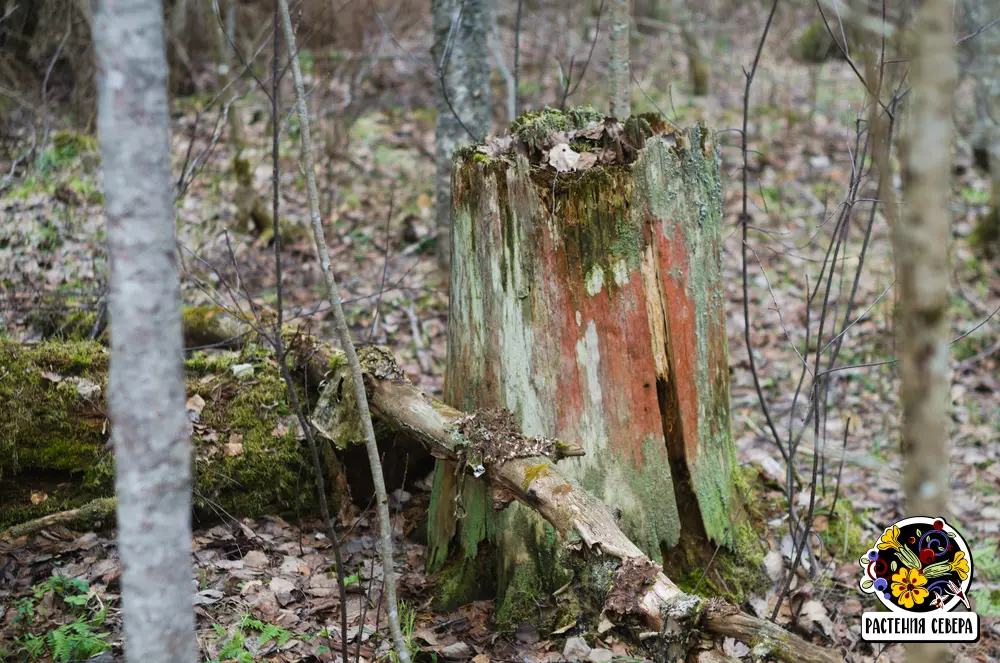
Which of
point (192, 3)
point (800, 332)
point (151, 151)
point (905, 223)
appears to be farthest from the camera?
point (192, 3)

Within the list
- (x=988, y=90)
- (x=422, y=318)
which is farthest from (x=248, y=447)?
(x=988, y=90)

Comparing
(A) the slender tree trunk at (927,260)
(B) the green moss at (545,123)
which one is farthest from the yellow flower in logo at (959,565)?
(B) the green moss at (545,123)

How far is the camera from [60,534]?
321 centimetres

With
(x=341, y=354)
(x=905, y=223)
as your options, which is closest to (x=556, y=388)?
(x=341, y=354)

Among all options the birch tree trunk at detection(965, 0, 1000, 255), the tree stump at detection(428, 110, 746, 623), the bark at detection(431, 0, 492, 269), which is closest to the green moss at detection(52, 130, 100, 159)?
the bark at detection(431, 0, 492, 269)

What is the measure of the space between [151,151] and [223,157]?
7335 millimetres

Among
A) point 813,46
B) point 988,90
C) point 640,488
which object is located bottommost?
point 640,488

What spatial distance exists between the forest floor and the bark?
0.84 m

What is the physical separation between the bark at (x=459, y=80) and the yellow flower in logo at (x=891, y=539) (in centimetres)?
426

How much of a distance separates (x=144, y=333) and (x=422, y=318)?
Answer: 14.6 feet

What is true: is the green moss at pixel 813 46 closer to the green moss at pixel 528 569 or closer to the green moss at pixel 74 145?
the green moss at pixel 74 145

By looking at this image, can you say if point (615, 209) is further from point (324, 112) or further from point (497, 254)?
point (324, 112)

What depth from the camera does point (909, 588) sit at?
2.41 meters

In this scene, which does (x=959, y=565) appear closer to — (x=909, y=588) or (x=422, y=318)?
(x=909, y=588)
